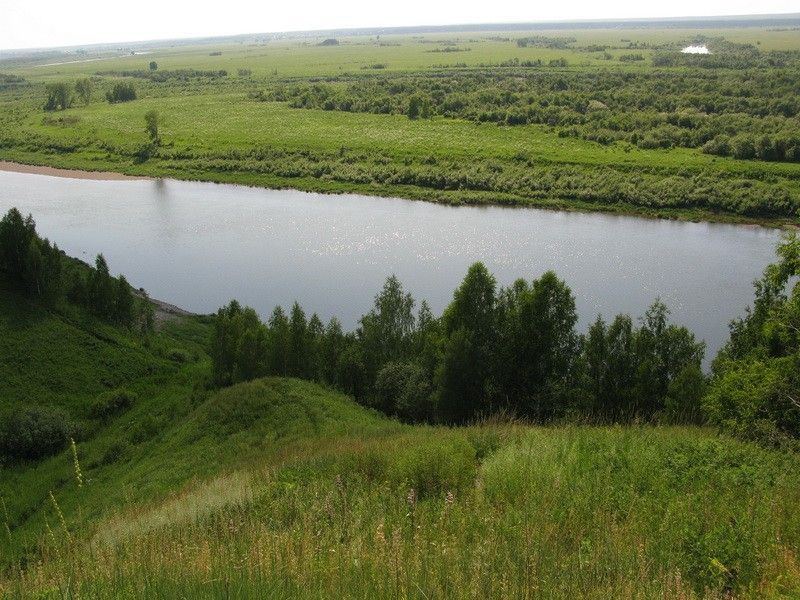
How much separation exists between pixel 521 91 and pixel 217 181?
43883 millimetres

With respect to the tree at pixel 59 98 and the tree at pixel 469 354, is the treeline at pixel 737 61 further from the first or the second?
the tree at pixel 469 354

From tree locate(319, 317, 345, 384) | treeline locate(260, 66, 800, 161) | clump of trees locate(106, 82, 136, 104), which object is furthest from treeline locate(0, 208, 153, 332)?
clump of trees locate(106, 82, 136, 104)

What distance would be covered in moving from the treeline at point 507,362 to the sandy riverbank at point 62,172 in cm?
4447

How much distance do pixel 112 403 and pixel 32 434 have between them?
110 inches

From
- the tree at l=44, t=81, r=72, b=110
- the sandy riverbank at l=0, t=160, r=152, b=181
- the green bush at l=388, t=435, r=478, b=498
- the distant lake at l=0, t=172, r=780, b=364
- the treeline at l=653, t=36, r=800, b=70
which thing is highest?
the treeline at l=653, t=36, r=800, b=70

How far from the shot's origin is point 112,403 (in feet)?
68.8

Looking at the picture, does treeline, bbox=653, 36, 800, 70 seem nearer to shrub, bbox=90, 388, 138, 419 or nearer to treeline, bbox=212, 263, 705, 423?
treeline, bbox=212, 263, 705, 423

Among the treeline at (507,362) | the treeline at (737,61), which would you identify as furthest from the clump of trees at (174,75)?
the treeline at (507,362)

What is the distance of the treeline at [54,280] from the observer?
81.0 feet

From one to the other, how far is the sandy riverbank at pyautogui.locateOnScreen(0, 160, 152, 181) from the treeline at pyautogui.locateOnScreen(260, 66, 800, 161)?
2921cm

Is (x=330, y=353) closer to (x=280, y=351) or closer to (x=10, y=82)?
(x=280, y=351)

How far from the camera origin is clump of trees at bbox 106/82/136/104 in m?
92.3

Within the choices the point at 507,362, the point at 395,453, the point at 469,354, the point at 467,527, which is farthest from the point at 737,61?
the point at 467,527

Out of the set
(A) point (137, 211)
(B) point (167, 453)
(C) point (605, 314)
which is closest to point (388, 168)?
(A) point (137, 211)
